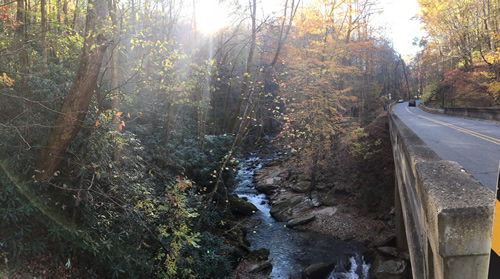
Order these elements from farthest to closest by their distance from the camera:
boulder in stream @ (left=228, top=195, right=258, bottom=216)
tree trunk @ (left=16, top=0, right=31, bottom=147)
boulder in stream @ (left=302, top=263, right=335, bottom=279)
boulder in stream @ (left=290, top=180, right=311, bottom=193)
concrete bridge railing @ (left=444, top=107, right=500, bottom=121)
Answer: boulder in stream @ (left=290, top=180, right=311, bottom=193)
concrete bridge railing @ (left=444, top=107, right=500, bottom=121)
boulder in stream @ (left=228, top=195, right=258, bottom=216)
boulder in stream @ (left=302, top=263, right=335, bottom=279)
tree trunk @ (left=16, top=0, right=31, bottom=147)

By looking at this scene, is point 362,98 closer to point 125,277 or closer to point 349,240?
point 349,240

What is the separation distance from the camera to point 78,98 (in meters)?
5.57

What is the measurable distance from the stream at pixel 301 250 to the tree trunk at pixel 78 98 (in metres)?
5.20

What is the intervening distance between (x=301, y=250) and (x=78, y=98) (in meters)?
10.2

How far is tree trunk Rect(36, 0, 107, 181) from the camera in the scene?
5484 mm

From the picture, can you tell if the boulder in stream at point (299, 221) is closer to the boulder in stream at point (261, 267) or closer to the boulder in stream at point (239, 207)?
the boulder in stream at point (239, 207)

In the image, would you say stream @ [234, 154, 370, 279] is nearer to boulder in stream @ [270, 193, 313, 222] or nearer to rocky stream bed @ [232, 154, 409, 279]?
rocky stream bed @ [232, 154, 409, 279]

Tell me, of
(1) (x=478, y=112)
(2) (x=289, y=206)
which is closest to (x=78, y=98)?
(2) (x=289, y=206)

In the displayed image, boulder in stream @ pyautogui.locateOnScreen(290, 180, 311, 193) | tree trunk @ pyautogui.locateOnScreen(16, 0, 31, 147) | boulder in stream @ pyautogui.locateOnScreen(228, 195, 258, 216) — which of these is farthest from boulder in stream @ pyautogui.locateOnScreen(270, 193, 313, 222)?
tree trunk @ pyautogui.locateOnScreen(16, 0, 31, 147)

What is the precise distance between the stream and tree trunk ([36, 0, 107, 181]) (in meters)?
5.20

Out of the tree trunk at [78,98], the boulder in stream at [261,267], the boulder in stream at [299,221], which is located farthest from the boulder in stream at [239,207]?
the tree trunk at [78,98]

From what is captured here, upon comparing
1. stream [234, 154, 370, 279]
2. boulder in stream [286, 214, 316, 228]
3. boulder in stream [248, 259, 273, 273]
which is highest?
boulder in stream [286, 214, 316, 228]

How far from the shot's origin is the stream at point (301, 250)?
1085 centimetres

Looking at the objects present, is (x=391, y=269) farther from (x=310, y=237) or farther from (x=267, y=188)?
(x=267, y=188)
